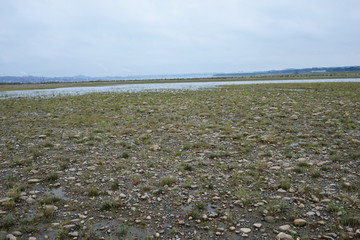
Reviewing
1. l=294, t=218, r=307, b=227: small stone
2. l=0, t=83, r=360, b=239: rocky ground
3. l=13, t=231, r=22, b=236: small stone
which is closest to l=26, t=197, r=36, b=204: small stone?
l=0, t=83, r=360, b=239: rocky ground

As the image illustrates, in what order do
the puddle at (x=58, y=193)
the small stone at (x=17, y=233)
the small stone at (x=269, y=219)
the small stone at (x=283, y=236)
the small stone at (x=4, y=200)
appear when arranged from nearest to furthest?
the small stone at (x=283, y=236) < the small stone at (x=17, y=233) < the small stone at (x=269, y=219) < the small stone at (x=4, y=200) < the puddle at (x=58, y=193)

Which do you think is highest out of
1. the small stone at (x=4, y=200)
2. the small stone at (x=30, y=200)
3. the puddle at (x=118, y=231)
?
the small stone at (x=4, y=200)

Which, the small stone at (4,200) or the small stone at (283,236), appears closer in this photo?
the small stone at (283,236)

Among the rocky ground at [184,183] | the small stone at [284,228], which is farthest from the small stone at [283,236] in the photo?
the small stone at [284,228]

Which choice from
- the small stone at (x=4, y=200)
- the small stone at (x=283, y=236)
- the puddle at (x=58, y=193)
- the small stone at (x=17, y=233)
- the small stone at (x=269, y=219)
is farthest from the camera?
the puddle at (x=58, y=193)

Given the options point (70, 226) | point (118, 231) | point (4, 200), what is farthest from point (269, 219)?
point (4, 200)

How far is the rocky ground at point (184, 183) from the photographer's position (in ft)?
17.1

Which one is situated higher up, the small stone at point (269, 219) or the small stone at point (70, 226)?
the small stone at point (70, 226)

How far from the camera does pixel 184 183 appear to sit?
24.1 feet

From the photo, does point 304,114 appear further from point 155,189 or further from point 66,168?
point 66,168

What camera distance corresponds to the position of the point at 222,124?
1519cm

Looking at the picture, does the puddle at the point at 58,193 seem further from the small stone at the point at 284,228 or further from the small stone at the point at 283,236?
the small stone at the point at 284,228

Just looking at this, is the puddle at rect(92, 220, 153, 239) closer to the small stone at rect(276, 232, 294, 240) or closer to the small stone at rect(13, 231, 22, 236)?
the small stone at rect(13, 231, 22, 236)

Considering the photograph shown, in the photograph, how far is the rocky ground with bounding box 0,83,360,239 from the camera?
5.20 m
